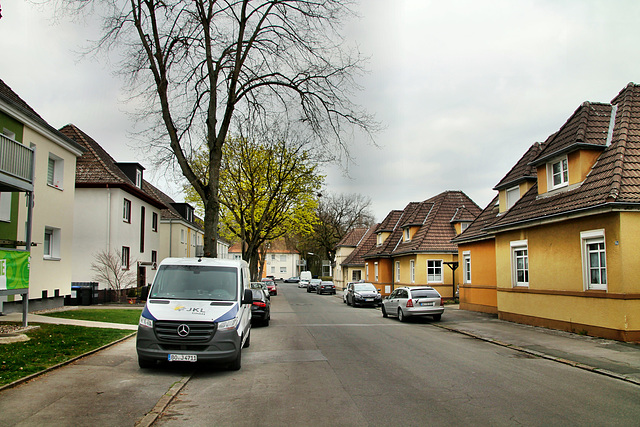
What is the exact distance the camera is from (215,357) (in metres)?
8.85

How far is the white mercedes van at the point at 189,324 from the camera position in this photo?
29.0ft

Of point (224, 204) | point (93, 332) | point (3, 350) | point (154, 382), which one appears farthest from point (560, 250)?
point (224, 204)

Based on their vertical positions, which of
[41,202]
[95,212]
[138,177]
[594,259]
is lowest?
[594,259]

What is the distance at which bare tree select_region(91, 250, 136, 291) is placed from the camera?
2659cm

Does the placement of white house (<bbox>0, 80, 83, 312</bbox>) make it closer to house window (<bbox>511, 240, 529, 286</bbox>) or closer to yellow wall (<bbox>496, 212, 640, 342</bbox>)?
→ yellow wall (<bbox>496, 212, 640, 342</bbox>)

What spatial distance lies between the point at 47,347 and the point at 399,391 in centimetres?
743

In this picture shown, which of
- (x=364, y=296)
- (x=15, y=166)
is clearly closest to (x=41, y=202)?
(x=15, y=166)

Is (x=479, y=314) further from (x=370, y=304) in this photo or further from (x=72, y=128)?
(x=72, y=128)

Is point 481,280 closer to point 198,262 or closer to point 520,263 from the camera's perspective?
point 520,263

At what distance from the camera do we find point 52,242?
68.5 feet

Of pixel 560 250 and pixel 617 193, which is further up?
pixel 617 193

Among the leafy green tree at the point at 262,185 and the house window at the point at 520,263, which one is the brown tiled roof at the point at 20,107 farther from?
the house window at the point at 520,263

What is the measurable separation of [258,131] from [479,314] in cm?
1311

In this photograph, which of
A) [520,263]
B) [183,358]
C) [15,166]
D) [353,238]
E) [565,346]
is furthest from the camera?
[353,238]
